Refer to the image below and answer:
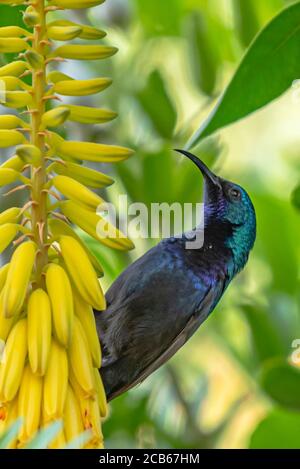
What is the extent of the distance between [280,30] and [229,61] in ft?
3.33

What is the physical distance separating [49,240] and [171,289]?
2.60 ft

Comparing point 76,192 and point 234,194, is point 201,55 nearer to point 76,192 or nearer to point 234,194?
point 234,194

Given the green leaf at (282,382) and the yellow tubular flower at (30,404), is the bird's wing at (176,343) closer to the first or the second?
the green leaf at (282,382)

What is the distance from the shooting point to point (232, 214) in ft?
8.05

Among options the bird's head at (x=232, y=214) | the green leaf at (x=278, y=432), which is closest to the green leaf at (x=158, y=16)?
the bird's head at (x=232, y=214)

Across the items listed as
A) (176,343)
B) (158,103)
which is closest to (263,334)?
(176,343)

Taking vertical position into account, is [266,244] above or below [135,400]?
above

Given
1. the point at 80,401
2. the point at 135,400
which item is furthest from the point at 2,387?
the point at 135,400

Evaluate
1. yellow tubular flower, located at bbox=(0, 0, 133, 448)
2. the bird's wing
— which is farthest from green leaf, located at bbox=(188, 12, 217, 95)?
yellow tubular flower, located at bbox=(0, 0, 133, 448)

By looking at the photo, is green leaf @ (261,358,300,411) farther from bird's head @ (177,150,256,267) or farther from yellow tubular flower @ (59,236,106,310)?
yellow tubular flower @ (59,236,106,310)

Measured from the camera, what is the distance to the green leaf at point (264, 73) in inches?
71.6

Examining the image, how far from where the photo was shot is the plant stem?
1462 millimetres
